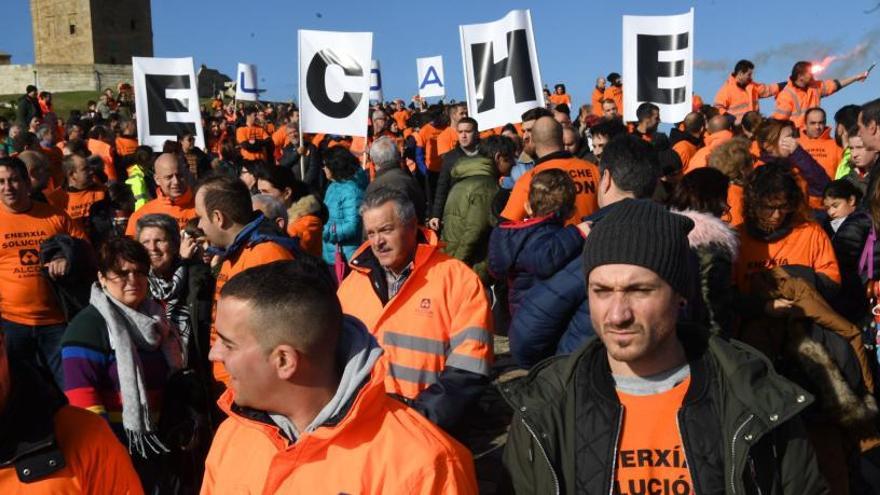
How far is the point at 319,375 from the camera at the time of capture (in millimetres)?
2209

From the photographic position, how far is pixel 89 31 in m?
77.1

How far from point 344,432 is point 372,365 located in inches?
7.5

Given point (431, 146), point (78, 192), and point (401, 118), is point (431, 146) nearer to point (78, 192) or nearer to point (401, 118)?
point (78, 192)

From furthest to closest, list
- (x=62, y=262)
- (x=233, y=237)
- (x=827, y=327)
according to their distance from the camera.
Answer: (x=62, y=262) → (x=233, y=237) → (x=827, y=327)

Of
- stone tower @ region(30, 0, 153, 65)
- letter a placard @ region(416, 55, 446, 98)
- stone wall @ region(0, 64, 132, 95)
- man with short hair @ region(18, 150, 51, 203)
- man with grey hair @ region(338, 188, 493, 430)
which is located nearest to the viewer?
man with grey hair @ region(338, 188, 493, 430)

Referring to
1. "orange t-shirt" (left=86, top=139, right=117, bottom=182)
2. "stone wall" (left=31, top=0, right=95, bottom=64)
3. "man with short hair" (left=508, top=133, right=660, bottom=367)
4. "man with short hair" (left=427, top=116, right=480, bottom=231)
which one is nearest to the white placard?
"orange t-shirt" (left=86, top=139, right=117, bottom=182)

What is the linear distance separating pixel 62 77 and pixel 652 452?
69.9 meters

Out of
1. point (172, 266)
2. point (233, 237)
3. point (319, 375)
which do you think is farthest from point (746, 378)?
point (172, 266)

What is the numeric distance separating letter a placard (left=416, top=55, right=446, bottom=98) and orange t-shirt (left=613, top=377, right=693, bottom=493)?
17831mm

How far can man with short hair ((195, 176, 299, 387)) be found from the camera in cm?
420

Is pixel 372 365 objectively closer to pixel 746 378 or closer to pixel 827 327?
pixel 746 378

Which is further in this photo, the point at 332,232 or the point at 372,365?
the point at 332,232

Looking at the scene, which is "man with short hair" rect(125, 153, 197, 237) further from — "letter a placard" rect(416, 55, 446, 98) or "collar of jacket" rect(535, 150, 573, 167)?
"letter a placard" rect(416, 55, 446, 98)

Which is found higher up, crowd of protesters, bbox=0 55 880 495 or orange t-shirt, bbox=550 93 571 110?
orange t-shirt, bbox=550 93 571 110
